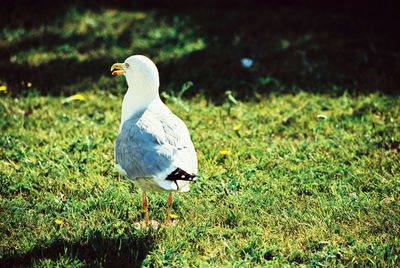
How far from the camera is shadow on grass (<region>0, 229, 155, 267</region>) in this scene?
2670 millimetres

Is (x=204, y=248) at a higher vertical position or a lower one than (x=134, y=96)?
lower

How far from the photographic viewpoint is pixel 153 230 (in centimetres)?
298

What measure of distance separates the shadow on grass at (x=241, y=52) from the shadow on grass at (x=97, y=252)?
8.96ft

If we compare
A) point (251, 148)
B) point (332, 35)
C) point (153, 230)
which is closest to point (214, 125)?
point (251, 148)

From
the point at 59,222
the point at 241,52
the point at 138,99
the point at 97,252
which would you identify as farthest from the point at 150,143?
the point at 241,52

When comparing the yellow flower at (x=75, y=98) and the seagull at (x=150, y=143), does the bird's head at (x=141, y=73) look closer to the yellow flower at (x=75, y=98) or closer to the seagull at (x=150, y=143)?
the seagull at (x=150, y=143)

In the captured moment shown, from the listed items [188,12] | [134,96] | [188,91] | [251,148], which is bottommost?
[251,148]

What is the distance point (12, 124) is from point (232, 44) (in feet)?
12.3

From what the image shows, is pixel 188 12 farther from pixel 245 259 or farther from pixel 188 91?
pixel 245 259

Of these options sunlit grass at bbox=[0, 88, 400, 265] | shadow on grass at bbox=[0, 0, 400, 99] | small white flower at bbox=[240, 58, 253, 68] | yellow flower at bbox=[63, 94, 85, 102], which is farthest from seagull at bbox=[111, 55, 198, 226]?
small white flower at bbox=[240, 58, 253, 68]

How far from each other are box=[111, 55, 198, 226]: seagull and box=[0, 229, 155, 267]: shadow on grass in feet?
0.78

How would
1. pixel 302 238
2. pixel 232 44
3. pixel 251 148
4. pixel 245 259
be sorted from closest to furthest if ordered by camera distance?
1. pixel 245 259
2. pixel 302 238
3. pixel 251 148
4. pixel 232 44

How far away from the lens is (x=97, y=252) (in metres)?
2.78

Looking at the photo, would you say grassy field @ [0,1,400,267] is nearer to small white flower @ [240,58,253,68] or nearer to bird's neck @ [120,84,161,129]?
small white flower @ [240,58,253,68]
